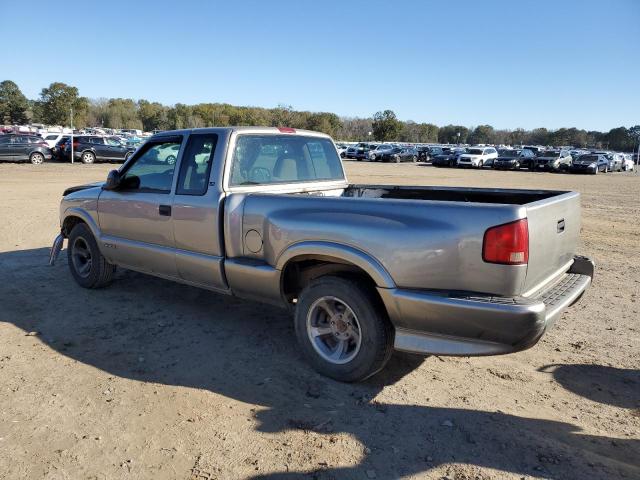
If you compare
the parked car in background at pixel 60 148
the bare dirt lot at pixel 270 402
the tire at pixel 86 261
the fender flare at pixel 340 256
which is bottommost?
the bare dirt lot at pixel 270 402

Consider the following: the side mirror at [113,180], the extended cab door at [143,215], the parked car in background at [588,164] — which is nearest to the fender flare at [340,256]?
the extended cab door at [143,215]

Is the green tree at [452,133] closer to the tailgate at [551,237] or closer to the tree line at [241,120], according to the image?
the tree line at [241,120]

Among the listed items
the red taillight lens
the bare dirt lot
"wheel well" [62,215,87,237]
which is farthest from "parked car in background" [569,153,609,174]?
the red taillight lens

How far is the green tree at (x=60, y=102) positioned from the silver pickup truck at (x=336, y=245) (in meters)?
91.0

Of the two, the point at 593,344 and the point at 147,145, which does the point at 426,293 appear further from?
the point at 147,145

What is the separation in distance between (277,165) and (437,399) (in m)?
2.64

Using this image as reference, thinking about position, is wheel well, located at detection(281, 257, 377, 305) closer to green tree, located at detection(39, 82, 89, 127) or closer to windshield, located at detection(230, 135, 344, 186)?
windshield, located at detection(230, 135, 344, 186)

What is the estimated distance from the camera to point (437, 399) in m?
3.61

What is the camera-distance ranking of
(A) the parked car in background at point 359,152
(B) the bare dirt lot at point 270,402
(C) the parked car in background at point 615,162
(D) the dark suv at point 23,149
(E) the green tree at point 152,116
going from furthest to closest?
(E) the green tree at point 152,116, (A) the parked car in background at point 359,152, (C) the parked car in background at point 615,162, (D) the dark suv at point 23,149, (B) the bare dirt lot at point 270,402

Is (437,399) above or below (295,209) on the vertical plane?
below

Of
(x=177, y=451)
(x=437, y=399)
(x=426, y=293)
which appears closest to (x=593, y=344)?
(x=437, y=399)

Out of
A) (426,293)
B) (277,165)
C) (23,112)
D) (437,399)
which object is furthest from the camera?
(23,112)

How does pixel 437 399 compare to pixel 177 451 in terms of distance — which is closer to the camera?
pixel 177 451

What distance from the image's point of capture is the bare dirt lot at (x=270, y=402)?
289 centimetres
